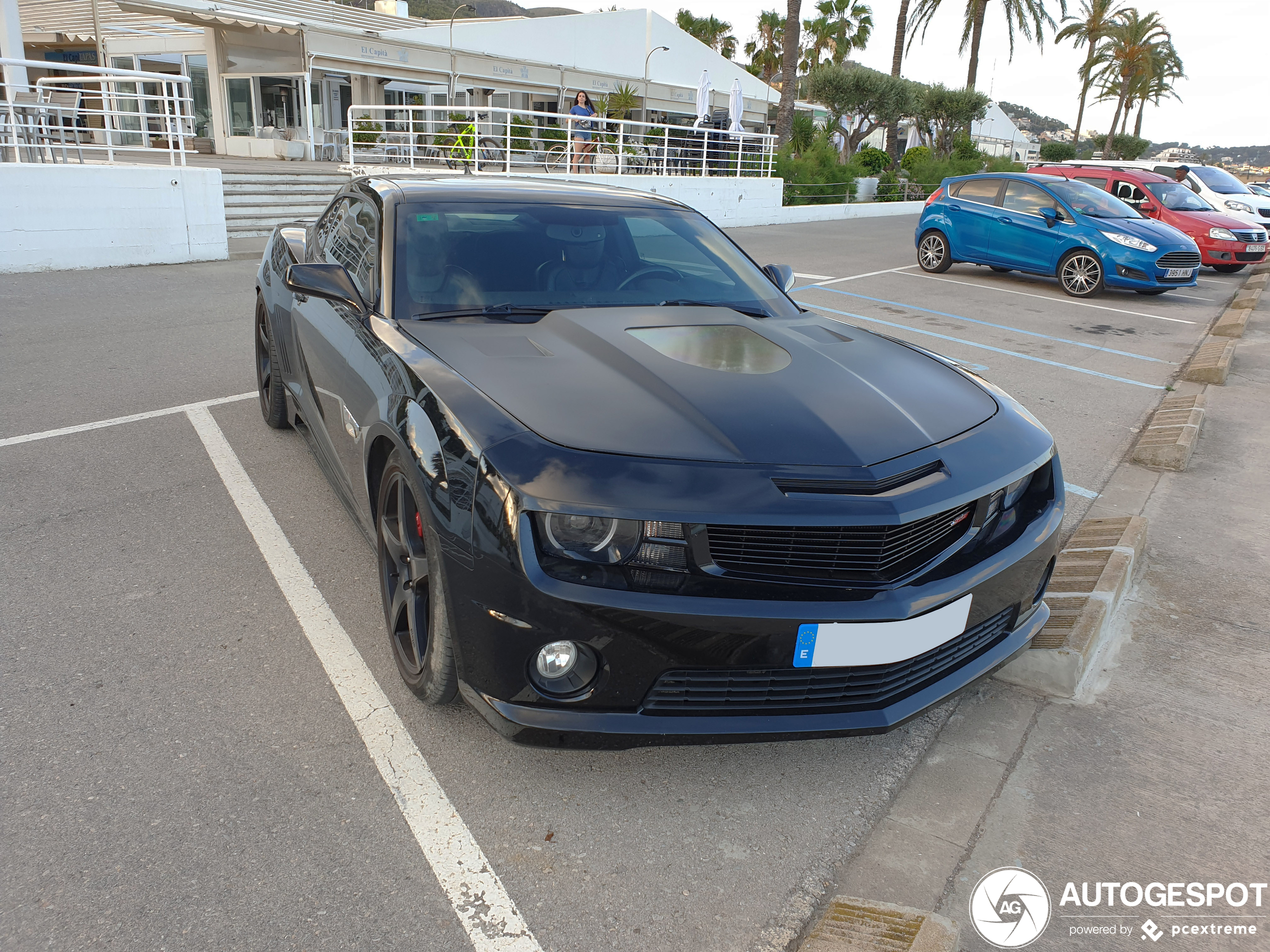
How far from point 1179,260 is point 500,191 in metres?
11.6

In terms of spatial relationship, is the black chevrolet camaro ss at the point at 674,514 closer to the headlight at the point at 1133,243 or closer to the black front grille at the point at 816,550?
the black front grille at the point at 816,550

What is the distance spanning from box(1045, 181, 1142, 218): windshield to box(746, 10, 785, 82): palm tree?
53.5 metres

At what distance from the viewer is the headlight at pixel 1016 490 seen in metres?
2.55

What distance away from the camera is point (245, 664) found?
293 cm

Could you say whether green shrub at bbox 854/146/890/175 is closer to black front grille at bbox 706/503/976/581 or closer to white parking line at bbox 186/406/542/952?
white parking line at bbox 186/406/542/952

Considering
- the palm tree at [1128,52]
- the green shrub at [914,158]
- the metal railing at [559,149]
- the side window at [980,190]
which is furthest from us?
the palm tree at [1128,52]

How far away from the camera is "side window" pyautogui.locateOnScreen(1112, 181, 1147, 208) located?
15.7 m

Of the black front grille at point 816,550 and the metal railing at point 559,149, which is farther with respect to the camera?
the metal railing at point 559,149

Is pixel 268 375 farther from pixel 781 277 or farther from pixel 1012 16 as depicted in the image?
pixel 1012 16

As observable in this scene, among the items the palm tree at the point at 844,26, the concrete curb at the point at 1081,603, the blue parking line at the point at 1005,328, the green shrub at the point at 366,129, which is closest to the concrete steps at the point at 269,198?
the green shrub at the point at 366,129

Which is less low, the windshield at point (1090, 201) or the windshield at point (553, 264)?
the windshield at point (1090, 201)

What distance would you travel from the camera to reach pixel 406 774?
246cm

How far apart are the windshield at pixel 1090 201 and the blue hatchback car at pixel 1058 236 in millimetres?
14

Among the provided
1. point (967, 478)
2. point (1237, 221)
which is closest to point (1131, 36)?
point (1237, 221)
